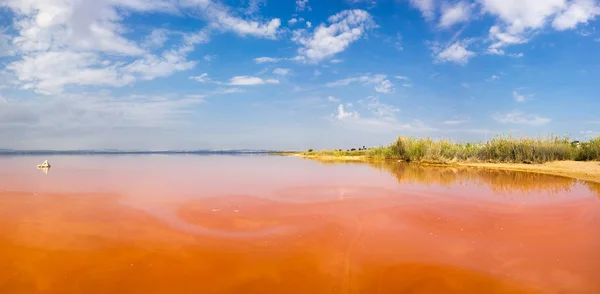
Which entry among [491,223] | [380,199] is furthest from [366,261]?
[380,199]

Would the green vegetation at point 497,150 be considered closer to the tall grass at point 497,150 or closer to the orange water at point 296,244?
the tall grass at point 497,150

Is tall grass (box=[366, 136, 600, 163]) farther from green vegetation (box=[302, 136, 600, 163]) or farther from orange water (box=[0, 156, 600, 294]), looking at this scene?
orange water (box=[0, 156, 600, 294])

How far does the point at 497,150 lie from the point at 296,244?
21346 millimetres

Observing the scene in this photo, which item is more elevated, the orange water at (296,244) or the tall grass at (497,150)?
the tall grass at (497,150)

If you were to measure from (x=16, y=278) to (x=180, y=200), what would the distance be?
4.22 meters

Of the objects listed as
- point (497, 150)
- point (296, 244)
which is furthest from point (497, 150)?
point (296, 244)

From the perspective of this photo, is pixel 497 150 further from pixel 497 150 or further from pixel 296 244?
pixel 296 244

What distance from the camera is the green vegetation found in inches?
786

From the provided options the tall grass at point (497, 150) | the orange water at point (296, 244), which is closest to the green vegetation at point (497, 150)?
the tall grass at point (497, 150)

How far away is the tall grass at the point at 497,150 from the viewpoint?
65.5 feet

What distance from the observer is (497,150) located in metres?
21.9

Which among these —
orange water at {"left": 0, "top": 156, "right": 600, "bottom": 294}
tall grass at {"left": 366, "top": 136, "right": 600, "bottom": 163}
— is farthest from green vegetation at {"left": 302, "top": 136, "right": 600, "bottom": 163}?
orange water at {"left": 0, "top": 156, "right": 600, "bottom": 294}

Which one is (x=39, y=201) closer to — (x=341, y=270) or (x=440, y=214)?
(x=341, y=270)

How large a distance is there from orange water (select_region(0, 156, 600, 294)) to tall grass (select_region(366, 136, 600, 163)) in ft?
45.3
